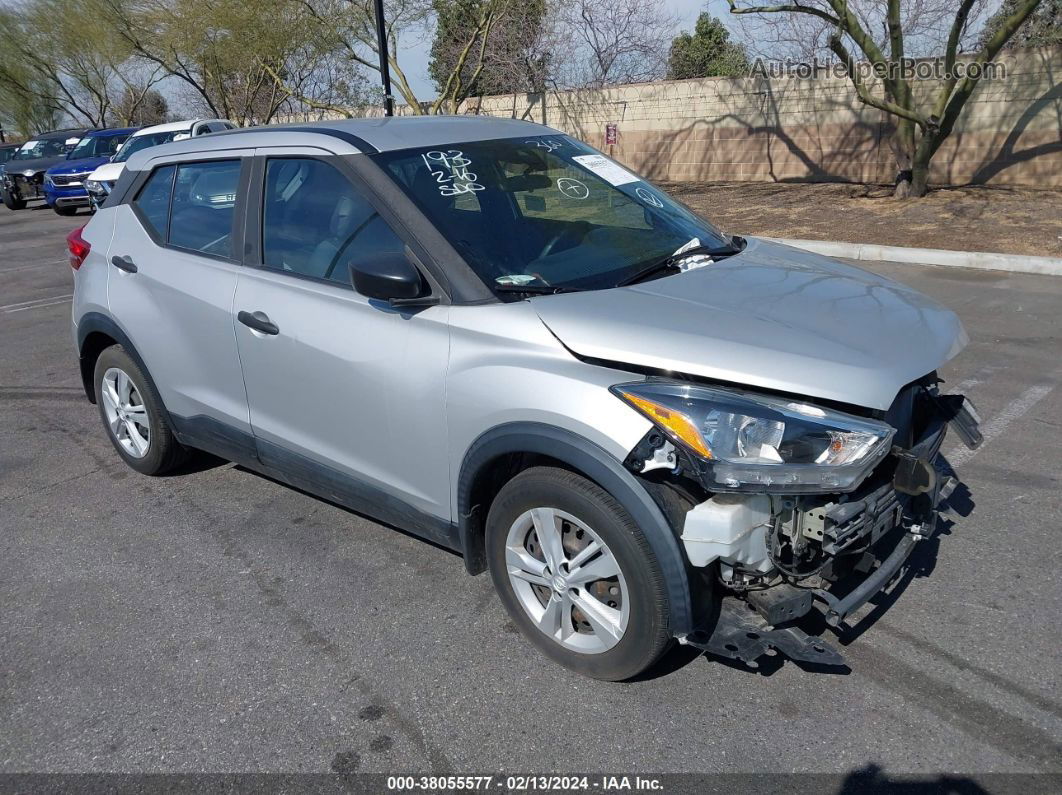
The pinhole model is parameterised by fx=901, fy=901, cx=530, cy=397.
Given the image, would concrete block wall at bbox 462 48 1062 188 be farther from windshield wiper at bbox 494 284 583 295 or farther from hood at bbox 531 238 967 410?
windshield wiper at bbox 494 284 583 295

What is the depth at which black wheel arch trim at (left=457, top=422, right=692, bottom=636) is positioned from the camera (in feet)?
8.70

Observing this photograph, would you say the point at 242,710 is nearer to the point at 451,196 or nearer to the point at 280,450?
the point at 280,450

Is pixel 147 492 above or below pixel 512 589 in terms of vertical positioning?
below

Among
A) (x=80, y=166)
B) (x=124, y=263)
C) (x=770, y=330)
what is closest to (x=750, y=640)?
(x=770, y=330)

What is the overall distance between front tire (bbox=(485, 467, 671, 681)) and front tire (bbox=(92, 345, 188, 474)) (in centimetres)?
235

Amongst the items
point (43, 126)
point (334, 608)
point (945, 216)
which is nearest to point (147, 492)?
point (334, 608)

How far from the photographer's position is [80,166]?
2197cm

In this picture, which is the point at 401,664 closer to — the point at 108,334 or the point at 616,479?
the point at 616,479

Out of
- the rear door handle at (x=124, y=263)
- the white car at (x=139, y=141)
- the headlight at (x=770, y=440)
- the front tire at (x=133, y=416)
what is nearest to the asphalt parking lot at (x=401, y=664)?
the front tire at (x=133, y=416)

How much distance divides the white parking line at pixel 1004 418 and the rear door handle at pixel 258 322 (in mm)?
3427

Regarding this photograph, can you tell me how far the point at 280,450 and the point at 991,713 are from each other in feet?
9.49

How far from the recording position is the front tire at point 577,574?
2.74 meters

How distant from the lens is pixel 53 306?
10297 mm
